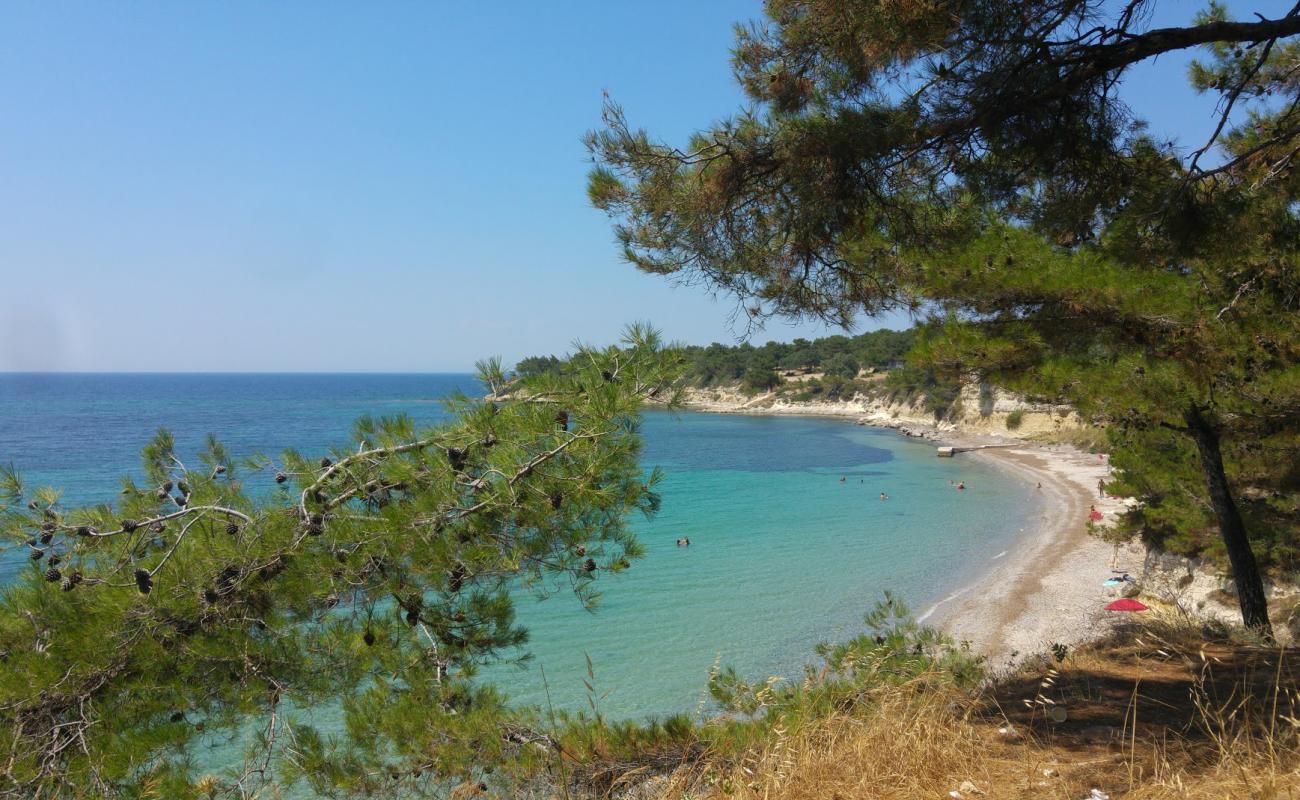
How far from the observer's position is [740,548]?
20.2m

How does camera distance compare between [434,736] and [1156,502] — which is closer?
[434,736]

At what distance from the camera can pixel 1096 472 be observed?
114ft

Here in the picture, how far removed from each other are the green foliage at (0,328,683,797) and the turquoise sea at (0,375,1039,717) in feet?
0.98

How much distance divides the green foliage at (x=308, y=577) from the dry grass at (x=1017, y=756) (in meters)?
1.09

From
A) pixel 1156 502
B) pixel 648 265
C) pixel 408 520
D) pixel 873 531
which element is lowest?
pixel 873 531

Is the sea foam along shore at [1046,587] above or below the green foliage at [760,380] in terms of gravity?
below

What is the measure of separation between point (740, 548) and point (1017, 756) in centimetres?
1747

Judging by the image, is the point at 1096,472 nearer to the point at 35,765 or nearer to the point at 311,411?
the point at 35,765

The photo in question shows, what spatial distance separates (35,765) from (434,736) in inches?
56.3

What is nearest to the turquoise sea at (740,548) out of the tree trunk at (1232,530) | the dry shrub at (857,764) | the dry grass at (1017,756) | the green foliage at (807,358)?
the dry shrub at (857,764)

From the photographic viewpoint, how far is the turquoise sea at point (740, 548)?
11.3 meters

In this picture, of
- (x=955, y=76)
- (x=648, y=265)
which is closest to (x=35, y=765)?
(x=648, y=265)

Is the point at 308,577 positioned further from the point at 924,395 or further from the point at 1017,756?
the point at 924,395

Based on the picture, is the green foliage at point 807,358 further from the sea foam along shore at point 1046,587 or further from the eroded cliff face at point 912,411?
the sea foam along shore at point 1046,587
